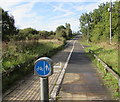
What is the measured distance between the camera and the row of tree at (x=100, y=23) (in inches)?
1344

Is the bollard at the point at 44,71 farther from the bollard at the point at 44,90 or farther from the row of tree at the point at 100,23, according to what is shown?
the row of tree at the point at 100,23

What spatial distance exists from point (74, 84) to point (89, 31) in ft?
196

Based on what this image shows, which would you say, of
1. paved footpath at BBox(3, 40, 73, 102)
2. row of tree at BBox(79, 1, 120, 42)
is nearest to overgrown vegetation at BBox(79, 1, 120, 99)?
row of tree at BBox(79, 1, 120, 42)

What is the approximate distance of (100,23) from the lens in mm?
46312

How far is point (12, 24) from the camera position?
1198 inches

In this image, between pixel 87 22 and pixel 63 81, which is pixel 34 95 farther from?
pixel 87 22

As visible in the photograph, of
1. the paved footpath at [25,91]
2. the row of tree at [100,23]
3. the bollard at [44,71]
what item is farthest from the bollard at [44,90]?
the row of tree at [100,23]

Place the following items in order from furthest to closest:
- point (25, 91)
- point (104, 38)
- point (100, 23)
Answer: point (100, 23)
point (104, 38)
point (25, 91)

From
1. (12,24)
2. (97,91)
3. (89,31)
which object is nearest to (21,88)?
(97,91)

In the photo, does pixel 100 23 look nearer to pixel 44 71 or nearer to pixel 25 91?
pixel 25 91

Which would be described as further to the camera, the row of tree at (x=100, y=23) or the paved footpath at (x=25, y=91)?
the row of tree at (x=100, y=23)

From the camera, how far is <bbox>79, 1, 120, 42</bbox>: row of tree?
34.1 m

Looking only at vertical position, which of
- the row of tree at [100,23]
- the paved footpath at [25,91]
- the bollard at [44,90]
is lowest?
the paved footpath at [25,91]

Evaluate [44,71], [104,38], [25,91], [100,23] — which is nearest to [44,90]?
[44,71]
